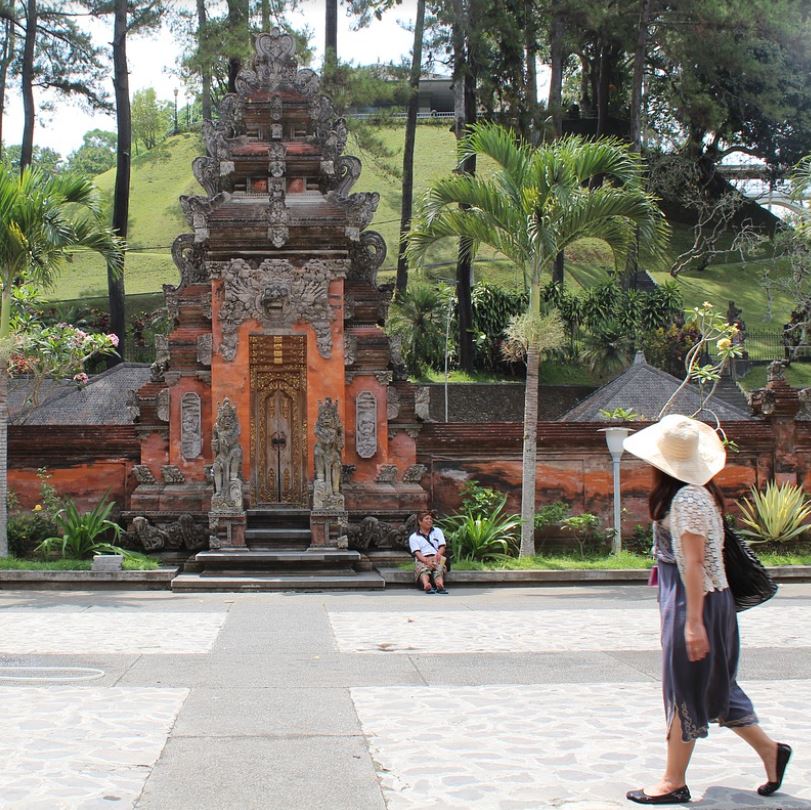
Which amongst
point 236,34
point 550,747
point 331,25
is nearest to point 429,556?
point 550,747

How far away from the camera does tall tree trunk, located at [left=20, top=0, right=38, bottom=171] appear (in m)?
36.7

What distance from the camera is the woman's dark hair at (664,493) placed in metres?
5.39

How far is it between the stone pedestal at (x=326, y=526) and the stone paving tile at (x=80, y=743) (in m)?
9.21

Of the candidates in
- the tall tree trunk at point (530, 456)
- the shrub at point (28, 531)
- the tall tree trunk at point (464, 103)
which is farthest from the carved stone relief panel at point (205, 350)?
the tall tree trunk at point (464, 103)

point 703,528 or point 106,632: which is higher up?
point 703,528

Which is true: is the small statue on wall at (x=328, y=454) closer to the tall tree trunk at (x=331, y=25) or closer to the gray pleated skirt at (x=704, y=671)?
the gray pleated skirt at (x=704, y=671)

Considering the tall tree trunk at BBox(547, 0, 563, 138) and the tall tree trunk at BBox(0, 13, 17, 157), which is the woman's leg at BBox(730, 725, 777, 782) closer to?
the tall tree trunk at BBox(547, 0, 563, 138)

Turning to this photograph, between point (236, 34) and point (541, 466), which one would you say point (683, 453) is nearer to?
point (541, 466)

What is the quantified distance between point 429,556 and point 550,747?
368 inches

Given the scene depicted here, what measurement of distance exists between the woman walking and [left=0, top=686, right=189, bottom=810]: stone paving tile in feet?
8.06

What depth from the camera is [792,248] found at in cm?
4169

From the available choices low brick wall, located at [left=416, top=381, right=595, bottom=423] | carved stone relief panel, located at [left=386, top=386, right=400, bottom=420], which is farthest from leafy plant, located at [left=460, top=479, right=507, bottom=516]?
low brick wall, located at [left=416, top=381, right=595, bottom=423]

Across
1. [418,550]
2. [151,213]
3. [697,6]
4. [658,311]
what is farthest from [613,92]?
[418,550]

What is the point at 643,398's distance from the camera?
23438 mm
